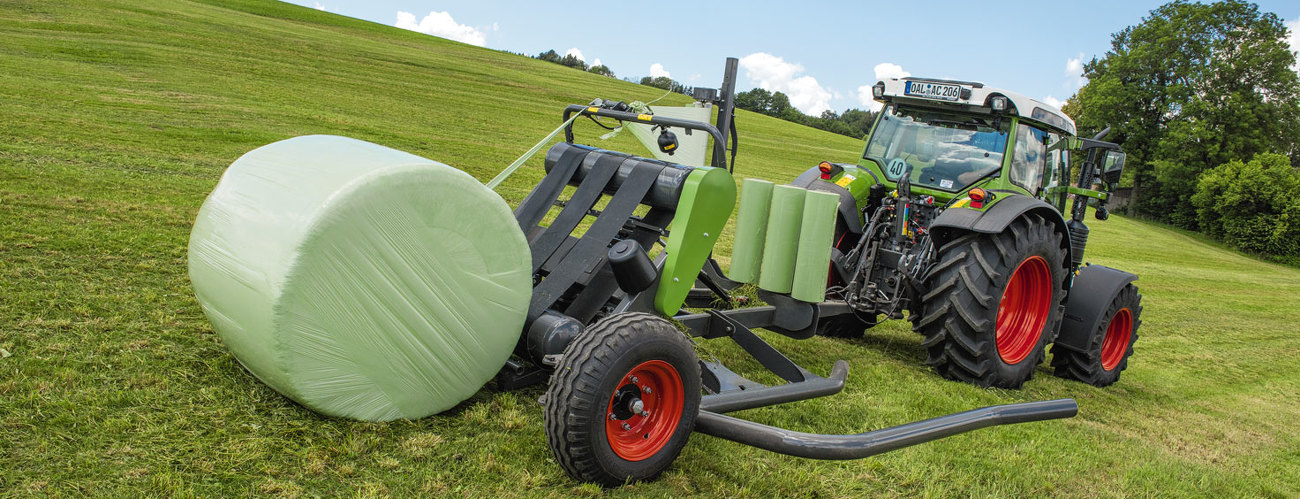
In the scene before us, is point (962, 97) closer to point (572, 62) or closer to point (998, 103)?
point (998, 103)

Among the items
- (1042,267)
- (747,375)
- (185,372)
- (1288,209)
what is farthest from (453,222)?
(1288,209)

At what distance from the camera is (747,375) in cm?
545

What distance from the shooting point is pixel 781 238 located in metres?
4.71

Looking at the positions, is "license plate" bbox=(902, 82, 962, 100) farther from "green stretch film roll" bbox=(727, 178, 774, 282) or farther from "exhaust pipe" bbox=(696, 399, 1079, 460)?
"exhaust pipe" bbox=(696, 399, 1079, 460)

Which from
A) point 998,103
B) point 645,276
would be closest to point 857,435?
point 645,276

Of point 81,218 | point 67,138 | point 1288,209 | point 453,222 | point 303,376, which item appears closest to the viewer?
point 303,376

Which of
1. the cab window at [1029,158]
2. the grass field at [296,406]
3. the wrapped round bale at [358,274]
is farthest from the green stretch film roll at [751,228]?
the cab window at [1029,158]

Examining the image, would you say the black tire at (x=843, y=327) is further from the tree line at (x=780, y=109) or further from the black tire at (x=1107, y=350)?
the tree line at (x=780, y=109)

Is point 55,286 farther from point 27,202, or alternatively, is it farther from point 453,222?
point 453,222

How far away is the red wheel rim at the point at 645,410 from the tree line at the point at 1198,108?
36766mm

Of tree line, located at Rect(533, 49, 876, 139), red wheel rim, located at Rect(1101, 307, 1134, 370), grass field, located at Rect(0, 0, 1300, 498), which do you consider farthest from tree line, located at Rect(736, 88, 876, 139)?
red wheel rim, located at Rect(1101, 307, 1134, 370)

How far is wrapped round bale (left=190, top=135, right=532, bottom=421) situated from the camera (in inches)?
126

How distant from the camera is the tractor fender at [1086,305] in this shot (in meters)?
6.66

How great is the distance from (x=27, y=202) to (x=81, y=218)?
0.58 metres
